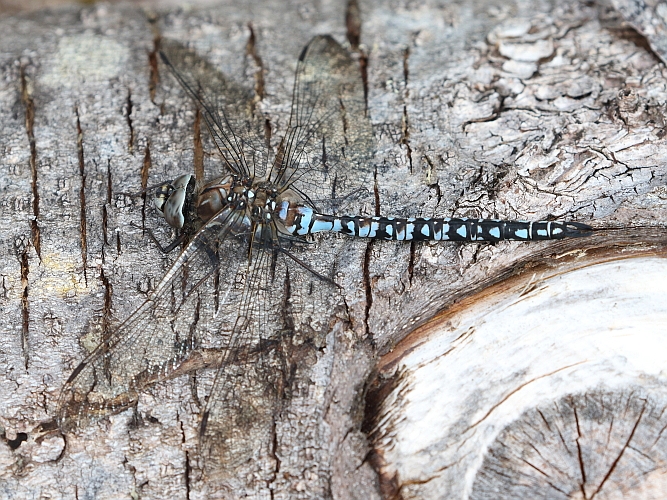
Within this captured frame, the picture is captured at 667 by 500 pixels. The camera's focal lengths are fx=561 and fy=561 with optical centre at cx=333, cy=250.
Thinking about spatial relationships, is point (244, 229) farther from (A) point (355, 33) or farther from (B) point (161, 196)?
(A) point (355, 33)

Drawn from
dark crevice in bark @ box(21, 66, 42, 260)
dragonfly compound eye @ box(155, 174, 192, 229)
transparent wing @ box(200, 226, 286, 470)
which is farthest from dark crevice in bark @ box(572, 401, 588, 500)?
dark crevice in bark @ box(21, 66, 42, 260)

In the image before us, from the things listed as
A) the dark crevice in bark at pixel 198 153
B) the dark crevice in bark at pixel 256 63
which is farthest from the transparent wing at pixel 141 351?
the dark crevice in bark at pixel 256 63

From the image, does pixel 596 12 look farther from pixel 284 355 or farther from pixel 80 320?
pixel 80 320

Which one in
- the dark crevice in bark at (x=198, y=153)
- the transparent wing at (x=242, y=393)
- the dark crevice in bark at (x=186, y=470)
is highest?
the dark crevice in bark at (x=198, y=153)

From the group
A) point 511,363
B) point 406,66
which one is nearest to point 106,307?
point 511,363

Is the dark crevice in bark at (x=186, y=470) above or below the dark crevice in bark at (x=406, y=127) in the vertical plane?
below

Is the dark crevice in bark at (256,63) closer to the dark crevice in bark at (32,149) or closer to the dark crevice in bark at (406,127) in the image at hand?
the dark crevice in bark at (406,127)

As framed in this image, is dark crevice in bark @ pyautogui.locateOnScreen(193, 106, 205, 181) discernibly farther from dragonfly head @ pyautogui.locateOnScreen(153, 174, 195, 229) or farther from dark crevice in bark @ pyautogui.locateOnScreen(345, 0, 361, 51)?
dark crevice in bark @ pyautogui.locateOnScreen(345, 0, 361, 51)
